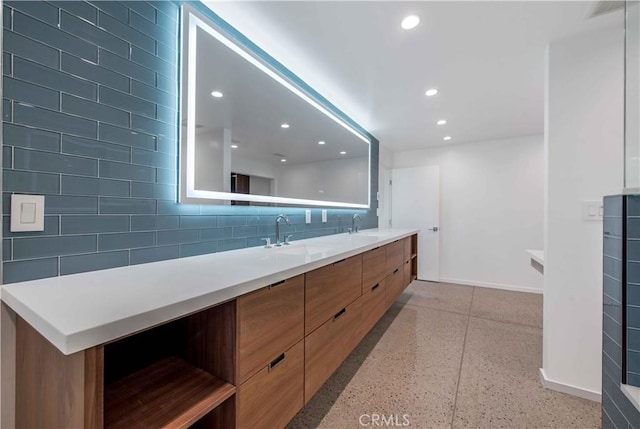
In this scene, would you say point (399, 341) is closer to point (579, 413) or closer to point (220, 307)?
point (579, 413)

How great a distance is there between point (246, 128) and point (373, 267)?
1.39 m

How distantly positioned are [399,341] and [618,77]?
2.42m

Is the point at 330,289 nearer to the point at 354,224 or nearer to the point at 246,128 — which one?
the point at 246,128

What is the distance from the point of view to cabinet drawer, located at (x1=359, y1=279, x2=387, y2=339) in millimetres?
1903

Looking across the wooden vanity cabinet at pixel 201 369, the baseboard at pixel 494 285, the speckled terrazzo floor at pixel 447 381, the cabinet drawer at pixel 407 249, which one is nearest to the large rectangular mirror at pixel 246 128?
the wooden vanity cabinet at pixel 201 369

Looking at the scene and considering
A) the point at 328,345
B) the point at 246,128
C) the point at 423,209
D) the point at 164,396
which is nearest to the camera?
the point at 164,396

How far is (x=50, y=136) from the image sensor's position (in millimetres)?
905

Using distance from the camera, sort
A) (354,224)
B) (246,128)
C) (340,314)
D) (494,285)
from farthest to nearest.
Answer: (494,285), (354,224), (246,128), (340,314)

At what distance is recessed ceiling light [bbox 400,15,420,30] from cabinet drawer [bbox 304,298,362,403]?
178cm

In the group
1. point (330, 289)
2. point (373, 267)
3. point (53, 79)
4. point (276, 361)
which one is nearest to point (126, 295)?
point (276, 361)

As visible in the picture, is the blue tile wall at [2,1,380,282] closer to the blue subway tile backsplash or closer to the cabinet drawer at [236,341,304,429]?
the blue subway tile backsplash

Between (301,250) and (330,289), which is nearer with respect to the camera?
(330,289)

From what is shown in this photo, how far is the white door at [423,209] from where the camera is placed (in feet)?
14.3

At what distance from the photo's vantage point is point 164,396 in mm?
842
